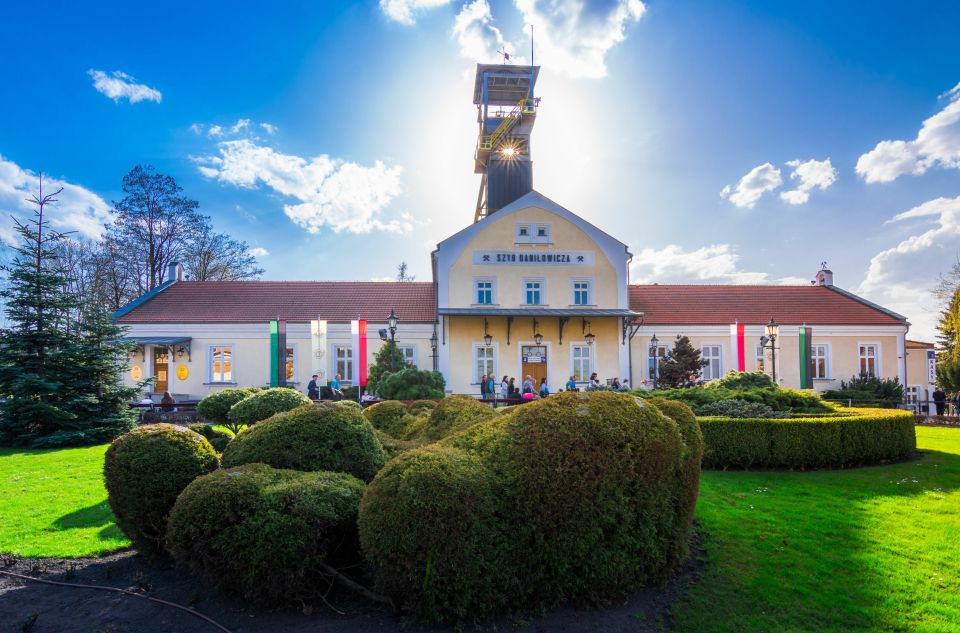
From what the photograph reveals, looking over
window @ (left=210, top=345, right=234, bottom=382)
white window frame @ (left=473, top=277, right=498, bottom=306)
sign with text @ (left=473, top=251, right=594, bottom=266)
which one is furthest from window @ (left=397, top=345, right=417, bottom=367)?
window @ (left=210, top=345, right=234, bottom=382)

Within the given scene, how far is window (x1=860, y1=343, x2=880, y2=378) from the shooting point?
2572cm

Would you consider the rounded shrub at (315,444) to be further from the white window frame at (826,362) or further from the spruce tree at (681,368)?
the white window frame at (826,362)

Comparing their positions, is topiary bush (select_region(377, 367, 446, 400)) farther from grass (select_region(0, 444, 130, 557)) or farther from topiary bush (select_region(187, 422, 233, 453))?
topiary bush (select_region(187, 422, 233, 453))

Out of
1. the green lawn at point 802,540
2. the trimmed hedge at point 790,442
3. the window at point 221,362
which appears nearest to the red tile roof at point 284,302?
the window at point 221,362

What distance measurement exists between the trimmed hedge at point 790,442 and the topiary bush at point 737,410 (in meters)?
1.03

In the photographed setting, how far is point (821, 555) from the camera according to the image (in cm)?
515

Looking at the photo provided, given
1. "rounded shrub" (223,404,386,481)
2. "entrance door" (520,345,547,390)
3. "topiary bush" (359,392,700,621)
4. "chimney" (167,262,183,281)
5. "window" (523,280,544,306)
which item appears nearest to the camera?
"topiary bush" (359,392,700,621)

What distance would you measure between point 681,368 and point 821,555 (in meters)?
17.5

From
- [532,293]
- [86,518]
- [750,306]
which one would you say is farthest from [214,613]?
[750,306]

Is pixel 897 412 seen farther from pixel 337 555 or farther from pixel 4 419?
pixel 4 419

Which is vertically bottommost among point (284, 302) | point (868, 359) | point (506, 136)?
point (868, 359)

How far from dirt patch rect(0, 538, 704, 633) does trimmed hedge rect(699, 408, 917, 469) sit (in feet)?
16.9

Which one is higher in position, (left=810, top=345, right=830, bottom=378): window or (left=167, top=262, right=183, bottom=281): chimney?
(left=167, top=262, right=183, bottom=281): chimney

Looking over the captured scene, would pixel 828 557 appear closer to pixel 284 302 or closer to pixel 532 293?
pixel 532 293
